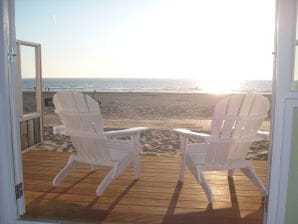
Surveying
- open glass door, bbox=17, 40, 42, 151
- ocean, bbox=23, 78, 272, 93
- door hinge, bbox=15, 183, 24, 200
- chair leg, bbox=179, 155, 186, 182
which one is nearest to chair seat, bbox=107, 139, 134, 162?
chair leg, bbox=179, 155, 186, 182

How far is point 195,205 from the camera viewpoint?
2.66 metres

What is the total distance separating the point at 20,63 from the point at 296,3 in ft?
11.4

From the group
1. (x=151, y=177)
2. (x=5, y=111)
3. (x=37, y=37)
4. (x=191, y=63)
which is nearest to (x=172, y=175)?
(x=151, y=177)

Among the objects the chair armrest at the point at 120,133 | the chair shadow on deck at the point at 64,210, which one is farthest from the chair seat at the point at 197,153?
the chair shadow on deck at the point at 64,210

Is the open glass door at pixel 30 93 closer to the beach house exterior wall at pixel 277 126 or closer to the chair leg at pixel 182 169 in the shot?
the beach house exterior wall at pixel 277 126

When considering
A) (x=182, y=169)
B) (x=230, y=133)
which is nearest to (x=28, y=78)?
(x=182, y=169)

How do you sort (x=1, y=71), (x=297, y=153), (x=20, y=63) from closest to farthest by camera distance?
(x=297, y=153) < (x=1, y=71) < (x=20, y=63)

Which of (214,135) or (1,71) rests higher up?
(1,71)

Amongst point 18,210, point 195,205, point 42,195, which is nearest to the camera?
point 18,210

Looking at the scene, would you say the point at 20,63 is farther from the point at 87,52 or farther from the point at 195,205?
the point at 87,52

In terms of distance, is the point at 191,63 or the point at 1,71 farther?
the point at 191,63

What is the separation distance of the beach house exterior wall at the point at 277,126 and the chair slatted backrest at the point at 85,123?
0.78 meters

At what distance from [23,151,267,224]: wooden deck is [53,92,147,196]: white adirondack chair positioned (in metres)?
0.20

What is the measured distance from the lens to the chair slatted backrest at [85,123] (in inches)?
114
